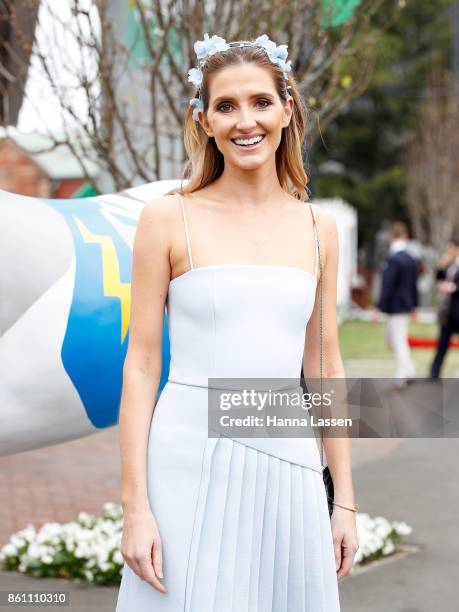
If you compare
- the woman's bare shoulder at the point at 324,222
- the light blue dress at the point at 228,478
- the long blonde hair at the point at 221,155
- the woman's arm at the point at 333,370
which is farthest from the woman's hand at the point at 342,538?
the long blonde hair at the point at 221,155

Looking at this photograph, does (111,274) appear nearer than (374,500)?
Yes

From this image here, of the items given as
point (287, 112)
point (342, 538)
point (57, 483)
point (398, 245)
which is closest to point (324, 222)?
point (287, 112)

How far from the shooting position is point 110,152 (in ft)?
15.0

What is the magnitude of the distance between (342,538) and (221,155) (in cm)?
93

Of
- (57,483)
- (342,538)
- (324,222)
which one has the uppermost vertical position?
(324,222)

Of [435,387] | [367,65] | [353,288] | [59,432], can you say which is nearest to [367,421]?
[59,432]

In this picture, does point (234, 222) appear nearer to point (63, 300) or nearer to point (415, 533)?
point (63, 300)

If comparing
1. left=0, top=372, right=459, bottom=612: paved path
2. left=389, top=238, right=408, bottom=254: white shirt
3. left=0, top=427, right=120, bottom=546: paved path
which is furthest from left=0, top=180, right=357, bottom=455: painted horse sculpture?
left=389, top=238, right=408, bottom=254: white shirt

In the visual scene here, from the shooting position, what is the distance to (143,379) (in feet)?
6.50

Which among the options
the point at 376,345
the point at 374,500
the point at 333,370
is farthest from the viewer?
the point at 376,345

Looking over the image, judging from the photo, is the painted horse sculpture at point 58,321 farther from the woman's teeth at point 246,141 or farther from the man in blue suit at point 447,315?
the man in blue suit at point 447,315

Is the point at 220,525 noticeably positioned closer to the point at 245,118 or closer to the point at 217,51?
the point at 245,118

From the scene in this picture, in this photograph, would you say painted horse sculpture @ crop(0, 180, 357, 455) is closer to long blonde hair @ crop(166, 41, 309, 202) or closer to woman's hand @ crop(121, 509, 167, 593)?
long blonde hair @ crop(166, 41, 309, 202)

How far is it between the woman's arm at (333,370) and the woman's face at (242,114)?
0.83 feet
